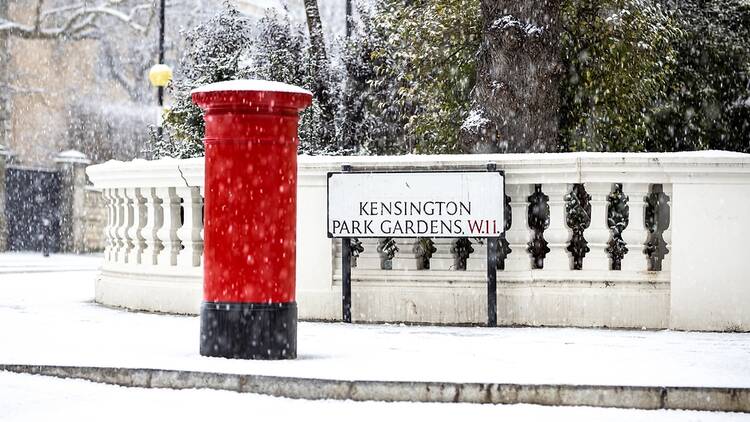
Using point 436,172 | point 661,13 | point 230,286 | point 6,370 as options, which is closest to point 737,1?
point 661,13

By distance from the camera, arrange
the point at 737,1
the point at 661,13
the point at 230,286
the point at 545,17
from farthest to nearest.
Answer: the point at 737,1 → the point at 661,13 → the point at 545,17 → the point at 230,286

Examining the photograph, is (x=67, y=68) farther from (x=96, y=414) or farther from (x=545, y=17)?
(x=96, y=414)

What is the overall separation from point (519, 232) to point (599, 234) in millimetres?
587

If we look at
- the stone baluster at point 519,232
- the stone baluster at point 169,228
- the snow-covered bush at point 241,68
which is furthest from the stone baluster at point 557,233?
the snow-covered bush at point 241,68

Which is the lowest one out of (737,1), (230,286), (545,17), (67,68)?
(230,286)

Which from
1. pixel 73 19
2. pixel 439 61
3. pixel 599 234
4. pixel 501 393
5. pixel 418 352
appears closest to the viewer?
pixel 501 393

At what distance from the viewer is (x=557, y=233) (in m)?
9.43

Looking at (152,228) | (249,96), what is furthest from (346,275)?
(249,96)

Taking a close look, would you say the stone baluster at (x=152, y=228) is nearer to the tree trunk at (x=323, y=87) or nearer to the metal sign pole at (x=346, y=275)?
the metal sign pole at (x=346, y=275)

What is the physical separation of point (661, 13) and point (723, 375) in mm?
9601

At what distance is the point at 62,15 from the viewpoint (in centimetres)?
4469

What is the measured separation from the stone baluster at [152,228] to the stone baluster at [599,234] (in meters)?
3.59

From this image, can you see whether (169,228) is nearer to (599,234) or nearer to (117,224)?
(117,224)

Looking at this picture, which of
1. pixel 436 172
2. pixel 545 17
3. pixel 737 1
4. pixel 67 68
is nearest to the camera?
pixel 436 172
